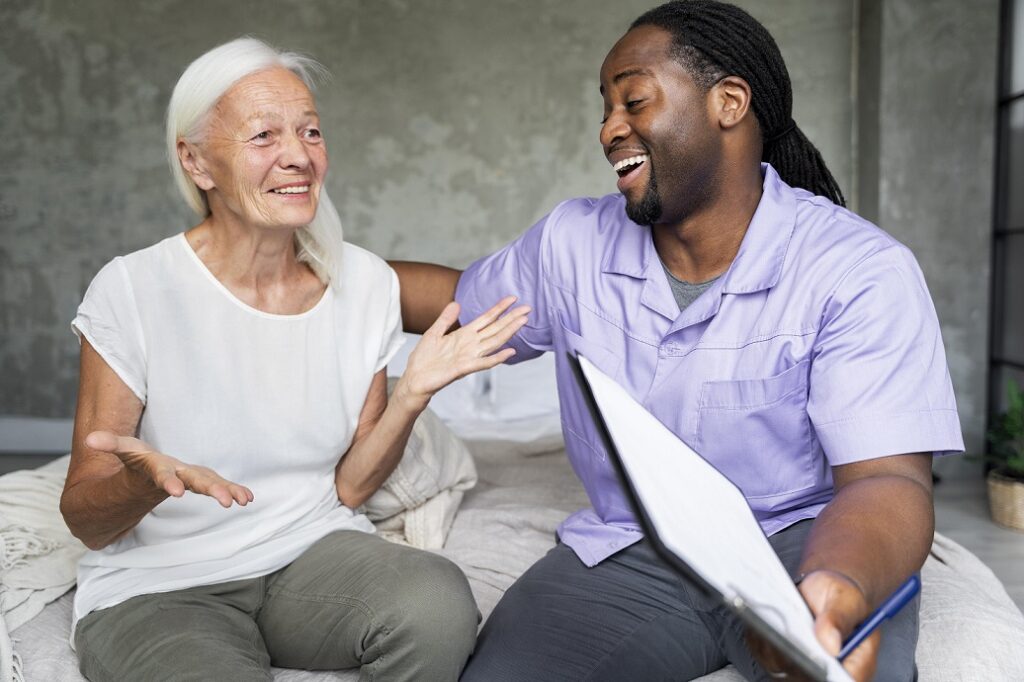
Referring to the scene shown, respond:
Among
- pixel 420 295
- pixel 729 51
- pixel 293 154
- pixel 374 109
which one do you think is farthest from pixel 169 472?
pixel 374 109

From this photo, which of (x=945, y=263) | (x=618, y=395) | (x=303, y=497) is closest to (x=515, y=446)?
(x=303, y=497)

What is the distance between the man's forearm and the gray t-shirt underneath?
439mm

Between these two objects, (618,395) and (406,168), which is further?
(406,168)

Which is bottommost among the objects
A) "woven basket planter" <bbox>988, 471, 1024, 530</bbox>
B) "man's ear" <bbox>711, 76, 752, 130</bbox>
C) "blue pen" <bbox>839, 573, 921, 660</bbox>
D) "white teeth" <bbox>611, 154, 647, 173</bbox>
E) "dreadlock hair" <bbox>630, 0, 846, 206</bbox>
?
"woven basket planter" <bbox>988, 471, 1024, 530</bbox>

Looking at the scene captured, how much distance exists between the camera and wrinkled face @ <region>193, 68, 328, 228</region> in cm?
165

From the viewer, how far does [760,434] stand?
1517 mm

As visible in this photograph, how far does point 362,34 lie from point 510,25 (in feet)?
2.35

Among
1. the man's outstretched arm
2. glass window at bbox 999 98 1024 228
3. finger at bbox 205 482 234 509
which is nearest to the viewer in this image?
finger at bbox 205 482 234 509

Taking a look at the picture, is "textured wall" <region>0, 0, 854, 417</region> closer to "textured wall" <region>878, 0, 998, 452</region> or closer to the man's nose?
"textured wall" <region>878, 0, 998, 452</region>

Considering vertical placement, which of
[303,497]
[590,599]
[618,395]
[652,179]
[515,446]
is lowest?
[515,446]

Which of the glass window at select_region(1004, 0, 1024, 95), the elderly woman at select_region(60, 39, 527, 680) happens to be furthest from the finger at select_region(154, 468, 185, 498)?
the glass window at select_region(1004, 0, 1024, 95)

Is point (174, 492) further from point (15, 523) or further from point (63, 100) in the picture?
point (63, 100)

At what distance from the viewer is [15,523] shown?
6.18 ft

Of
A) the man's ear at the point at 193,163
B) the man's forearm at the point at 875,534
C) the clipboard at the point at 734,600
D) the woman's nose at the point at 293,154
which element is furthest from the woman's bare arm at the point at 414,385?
the clipboard at the point at 734,600
